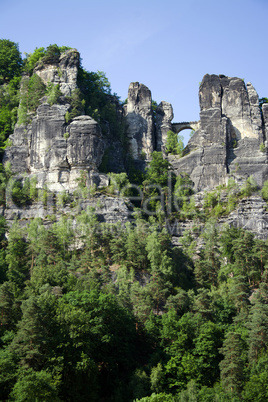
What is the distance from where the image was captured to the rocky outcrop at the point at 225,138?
229 feet

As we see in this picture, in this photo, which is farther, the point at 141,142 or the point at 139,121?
the point at 139,121

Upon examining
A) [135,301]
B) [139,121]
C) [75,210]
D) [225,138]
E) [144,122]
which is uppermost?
[139,121]

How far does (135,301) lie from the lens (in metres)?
49.1

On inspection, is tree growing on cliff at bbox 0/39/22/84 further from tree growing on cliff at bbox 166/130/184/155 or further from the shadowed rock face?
tree growing on cliff at bbox 166/130/184/155

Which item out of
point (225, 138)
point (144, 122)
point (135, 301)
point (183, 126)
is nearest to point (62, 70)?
point (144, 122)

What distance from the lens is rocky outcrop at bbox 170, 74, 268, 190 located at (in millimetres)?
69750

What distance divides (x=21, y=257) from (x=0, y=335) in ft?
54.8

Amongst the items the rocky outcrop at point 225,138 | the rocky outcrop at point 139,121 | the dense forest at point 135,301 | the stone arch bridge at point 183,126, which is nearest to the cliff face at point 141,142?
the rocky outcrop at point 225,138

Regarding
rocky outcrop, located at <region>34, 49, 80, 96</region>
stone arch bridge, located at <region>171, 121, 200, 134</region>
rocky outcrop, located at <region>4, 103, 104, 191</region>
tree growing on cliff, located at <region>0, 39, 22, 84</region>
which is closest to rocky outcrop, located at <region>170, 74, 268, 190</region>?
stone arch bridge, located at <region>171, 121, 200, 134</region>

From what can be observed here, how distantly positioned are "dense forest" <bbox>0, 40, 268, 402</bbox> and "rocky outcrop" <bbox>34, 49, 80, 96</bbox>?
2.24m

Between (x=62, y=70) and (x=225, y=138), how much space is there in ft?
63.6

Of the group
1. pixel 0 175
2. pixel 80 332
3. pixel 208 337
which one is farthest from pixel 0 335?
pixel 0 175

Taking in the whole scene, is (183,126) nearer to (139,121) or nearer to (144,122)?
(144,122)

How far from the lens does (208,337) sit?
146ft
